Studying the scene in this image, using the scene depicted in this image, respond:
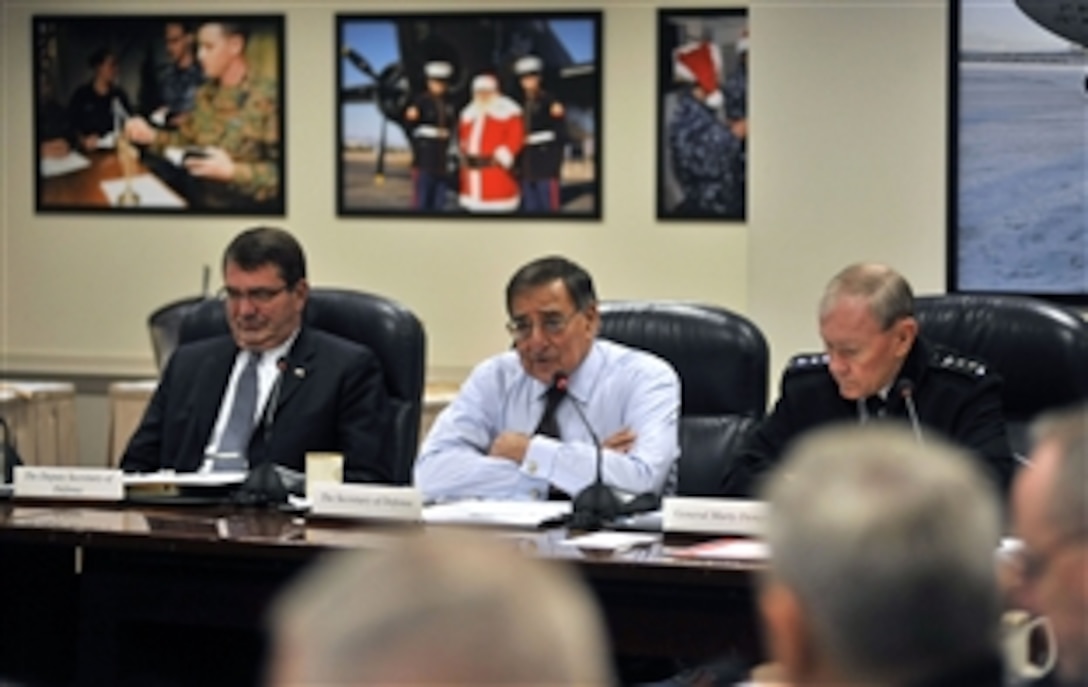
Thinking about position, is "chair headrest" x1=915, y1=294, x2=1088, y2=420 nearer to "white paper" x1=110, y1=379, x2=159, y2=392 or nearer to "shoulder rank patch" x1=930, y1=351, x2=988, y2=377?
"shoulder rank patch" x1=930, y1=351, x2=988, y2=377

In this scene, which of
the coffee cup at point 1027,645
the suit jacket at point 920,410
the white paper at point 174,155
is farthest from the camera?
the white paper at point 174,155

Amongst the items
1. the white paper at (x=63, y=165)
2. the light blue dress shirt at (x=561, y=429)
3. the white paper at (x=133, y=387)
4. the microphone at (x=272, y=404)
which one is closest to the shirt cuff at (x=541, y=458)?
the light blue dress shirt at (x=561, y=429)

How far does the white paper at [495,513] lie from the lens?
3.70 metres

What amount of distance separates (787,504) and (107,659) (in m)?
2.73

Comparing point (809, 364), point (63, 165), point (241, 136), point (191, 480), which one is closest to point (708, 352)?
point (809, 364)

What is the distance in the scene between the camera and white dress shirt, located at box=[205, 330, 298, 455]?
15.1ft

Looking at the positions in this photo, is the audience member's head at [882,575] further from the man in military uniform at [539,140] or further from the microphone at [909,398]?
the man in military uniform at [539,140]

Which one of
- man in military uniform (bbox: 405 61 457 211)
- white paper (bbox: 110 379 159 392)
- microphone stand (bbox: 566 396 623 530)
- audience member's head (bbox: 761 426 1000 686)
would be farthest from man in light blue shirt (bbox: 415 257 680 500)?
man in military uniform (bbox: 405 61 457 211)

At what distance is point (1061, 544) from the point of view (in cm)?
146

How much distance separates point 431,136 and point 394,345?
124 inches

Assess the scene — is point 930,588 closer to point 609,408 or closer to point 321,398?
point 609,408

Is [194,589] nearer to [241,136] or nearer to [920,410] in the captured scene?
[920,410]

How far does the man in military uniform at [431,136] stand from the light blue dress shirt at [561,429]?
128 inches

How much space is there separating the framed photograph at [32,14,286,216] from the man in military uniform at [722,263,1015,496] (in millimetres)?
4248
